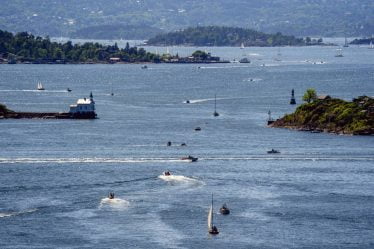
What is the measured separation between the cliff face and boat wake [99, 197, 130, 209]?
3739 centimetres

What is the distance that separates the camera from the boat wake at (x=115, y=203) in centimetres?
7444

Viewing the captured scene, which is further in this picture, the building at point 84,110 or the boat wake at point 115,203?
the building at point 84,110

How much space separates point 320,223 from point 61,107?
76464 mm

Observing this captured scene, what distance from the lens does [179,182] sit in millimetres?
82812

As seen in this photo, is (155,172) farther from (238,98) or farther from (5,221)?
(238,98)

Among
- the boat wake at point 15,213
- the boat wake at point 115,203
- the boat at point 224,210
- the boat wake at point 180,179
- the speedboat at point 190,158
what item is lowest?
the speedboat at point 190,158

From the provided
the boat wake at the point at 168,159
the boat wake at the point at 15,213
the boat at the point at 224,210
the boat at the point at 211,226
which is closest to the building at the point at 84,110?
the boat wake at the point at 168,159

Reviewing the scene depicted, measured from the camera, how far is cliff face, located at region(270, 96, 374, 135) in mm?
110375

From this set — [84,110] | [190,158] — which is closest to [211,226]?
[190,158]

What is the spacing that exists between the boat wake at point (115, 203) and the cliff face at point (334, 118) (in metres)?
37.4

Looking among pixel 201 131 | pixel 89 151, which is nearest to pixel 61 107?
pixel 201 131

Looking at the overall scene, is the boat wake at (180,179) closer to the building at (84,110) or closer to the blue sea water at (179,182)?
the blue sea water at (179,182)

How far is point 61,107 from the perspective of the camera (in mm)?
143750

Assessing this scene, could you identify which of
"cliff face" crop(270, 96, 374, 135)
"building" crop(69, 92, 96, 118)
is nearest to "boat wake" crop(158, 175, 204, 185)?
"cliff face" crop(270, 96, 374, 135)
